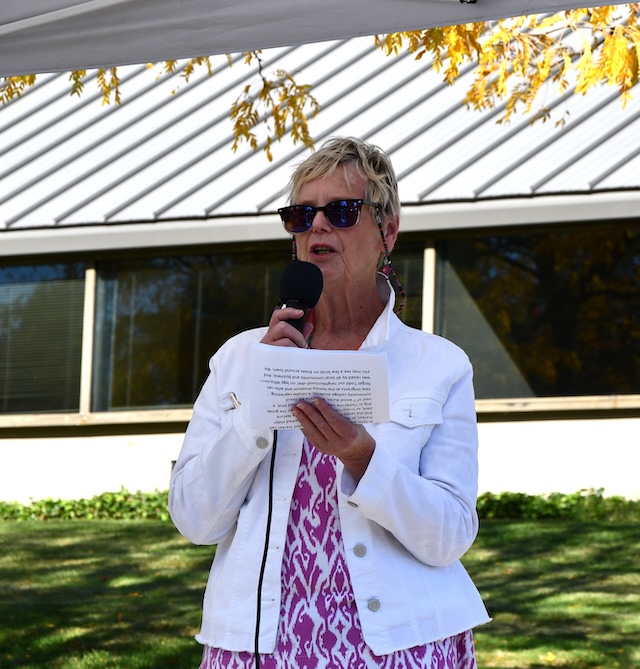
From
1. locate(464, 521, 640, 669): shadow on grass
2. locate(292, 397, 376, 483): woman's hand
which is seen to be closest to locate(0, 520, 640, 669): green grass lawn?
locate(464, 521, 640, 669): shadow on grass

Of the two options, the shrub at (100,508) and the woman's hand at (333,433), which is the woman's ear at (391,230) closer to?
the woman's hand at (333,433)

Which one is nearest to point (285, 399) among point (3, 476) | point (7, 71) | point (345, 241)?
point (345, 241)

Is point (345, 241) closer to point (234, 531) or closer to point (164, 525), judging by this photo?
point (234, 531)

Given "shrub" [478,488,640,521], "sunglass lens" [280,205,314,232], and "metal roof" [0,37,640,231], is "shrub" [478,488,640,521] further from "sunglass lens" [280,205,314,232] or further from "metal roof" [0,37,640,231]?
"sunglass lens" [280,205,314,232]

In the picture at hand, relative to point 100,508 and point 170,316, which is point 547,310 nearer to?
point 170,316

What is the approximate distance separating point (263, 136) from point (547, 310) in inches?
161

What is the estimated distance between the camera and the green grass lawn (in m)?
7.00

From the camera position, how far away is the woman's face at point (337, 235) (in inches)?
135

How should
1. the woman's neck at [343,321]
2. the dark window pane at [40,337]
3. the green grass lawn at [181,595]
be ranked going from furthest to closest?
the dark window pane at [40,337] < the green grass lawn at [181,595] < the woman's neck at [343,321]

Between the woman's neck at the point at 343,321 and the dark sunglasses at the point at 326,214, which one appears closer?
the dark sunglasses at the point at 326,214

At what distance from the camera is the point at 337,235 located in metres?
3.44

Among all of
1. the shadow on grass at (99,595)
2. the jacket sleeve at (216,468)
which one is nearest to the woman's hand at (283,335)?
the jacket sleeve at (216,468)

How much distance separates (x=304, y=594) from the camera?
3139 mm

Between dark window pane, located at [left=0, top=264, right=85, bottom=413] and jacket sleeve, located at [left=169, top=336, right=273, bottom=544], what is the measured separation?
35.8 ft
